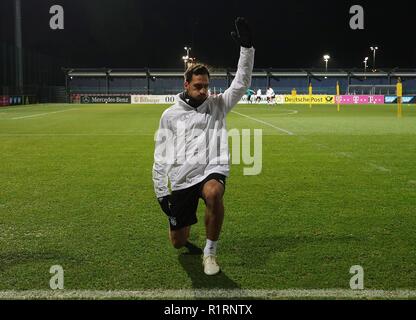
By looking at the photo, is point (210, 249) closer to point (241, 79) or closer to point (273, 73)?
point (241, 79)

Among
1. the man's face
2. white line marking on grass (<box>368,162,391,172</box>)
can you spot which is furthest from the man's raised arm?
white line marking on grass (<box>368,162,391,172</box>)

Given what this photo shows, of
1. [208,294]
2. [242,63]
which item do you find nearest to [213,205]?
[208,294]

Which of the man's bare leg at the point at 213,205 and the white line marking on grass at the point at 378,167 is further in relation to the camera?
the white line marking on grass at the point at 378,167

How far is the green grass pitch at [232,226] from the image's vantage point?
4367 millimetres

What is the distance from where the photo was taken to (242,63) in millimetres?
4719

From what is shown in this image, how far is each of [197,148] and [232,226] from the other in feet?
5.07

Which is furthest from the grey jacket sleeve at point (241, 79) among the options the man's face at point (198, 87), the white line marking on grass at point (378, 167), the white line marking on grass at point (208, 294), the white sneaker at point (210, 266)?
the white line marking on grass at point (378, 167)

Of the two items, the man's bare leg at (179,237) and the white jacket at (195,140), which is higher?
the white jacket at (195,140)

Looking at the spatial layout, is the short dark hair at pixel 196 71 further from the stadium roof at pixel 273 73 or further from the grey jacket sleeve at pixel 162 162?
the stadium roof at pixel 273 73

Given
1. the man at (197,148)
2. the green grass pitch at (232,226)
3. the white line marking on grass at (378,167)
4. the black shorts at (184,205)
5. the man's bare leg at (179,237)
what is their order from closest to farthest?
the green grass pitch at (232,226) → the man at (197,148) → the black shorts at (184,205) → the man's bare leg at (179,237) → the white line marking on grass at (378,167)

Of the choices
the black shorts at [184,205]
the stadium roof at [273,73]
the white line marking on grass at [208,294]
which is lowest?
the white line marking on grass at [208,294]
